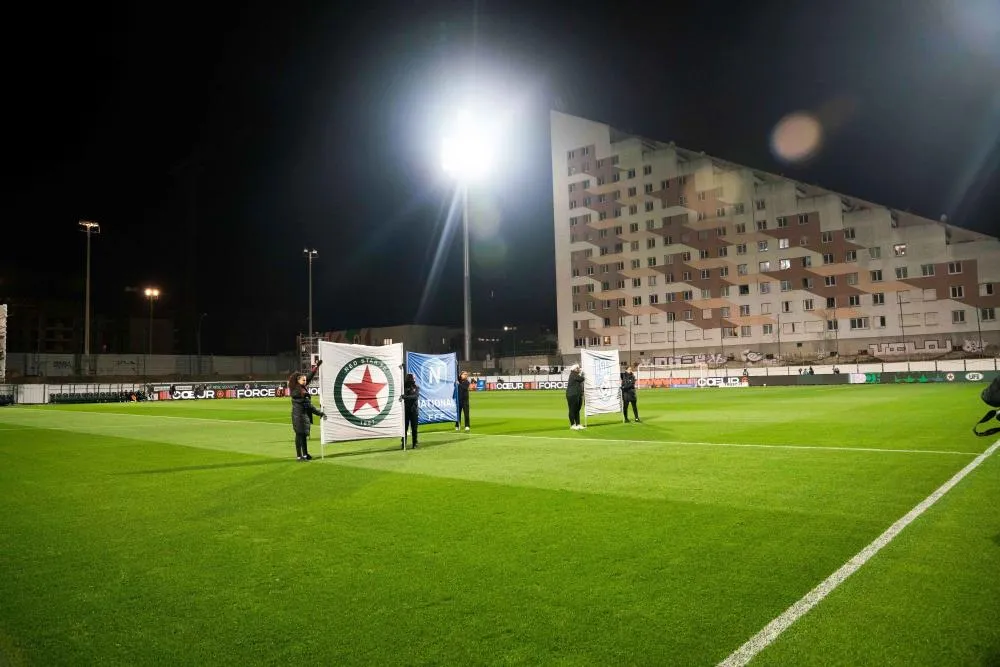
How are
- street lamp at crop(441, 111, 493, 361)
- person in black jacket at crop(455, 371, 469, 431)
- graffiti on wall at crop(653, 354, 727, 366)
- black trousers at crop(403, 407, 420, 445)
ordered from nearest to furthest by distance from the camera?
black trousers at crop(403, 407, 420, 445)
person in black jacket at crop(455, 371, 469, 431)
street lamp at crop(441, 111, 493, 361)
graffiti on wall at crop(653, 354, 727, 366)

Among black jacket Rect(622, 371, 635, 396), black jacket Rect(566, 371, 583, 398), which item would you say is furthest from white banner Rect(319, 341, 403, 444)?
black jacket Rect(622, 371, 635, 396)

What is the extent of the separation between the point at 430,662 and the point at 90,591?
3.28m

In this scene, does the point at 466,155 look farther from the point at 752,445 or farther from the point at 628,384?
the point at 752,445

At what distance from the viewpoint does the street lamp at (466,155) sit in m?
50.6

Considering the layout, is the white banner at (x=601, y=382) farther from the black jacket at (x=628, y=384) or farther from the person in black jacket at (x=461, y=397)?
the person in black jacket at (x=461, y=397)

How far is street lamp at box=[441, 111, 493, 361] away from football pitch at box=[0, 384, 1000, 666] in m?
42.1

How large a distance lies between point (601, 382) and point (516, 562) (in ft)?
54.6

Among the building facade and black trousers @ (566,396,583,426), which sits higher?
the building facade

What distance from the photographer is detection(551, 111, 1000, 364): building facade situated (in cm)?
7169

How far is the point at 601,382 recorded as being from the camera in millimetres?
21938

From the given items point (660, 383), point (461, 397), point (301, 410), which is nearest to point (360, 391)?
point (301, 410)

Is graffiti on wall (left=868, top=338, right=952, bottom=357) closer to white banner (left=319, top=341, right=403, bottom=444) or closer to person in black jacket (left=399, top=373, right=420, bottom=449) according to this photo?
person in black jacket (left=399, top=373, right=420, bottom=449)

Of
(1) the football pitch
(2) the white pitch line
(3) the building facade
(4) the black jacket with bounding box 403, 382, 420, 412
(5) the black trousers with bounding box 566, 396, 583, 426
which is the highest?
(3) the building facade

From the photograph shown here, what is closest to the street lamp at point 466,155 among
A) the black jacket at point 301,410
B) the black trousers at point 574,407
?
the black trousers at point 574,407
